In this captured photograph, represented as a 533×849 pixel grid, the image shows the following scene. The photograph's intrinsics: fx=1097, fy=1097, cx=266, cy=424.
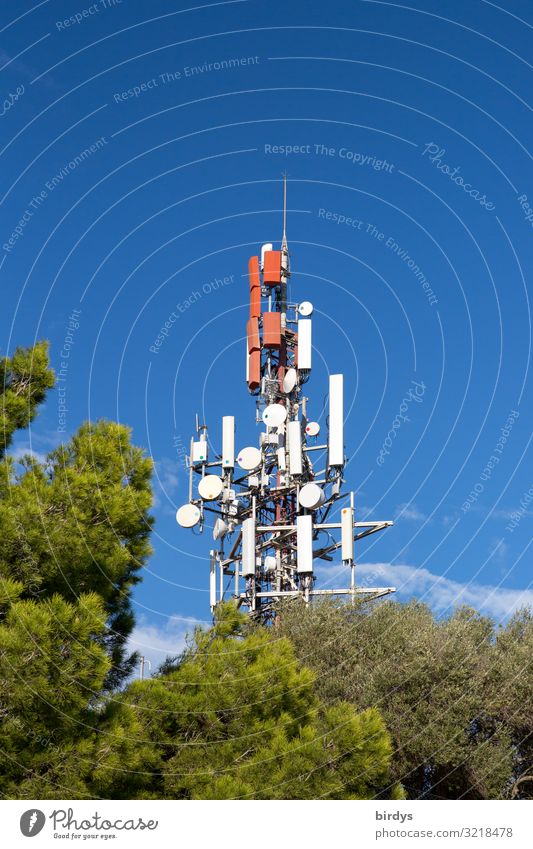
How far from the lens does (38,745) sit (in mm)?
13961

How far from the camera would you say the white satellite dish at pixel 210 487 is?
114 feet

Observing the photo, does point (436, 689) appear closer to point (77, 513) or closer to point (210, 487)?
point (210, 487)

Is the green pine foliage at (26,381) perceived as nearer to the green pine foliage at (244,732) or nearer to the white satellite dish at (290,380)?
the green pine foliage at (244,732)

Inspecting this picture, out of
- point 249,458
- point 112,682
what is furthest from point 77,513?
point 249,458

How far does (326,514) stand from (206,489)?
4.28 m

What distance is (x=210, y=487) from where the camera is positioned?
34.8 meters

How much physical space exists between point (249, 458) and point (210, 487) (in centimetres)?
170

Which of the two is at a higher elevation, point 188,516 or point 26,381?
point 188,516

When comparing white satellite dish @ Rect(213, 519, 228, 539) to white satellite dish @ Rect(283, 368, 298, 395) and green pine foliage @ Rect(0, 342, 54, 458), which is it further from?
green pine foliage @ Rect(0, 342, 54, 458)

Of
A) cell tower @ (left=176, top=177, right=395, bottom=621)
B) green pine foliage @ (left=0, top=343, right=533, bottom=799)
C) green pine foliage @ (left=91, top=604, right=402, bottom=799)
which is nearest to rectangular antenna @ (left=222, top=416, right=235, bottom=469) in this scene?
cell tower @ (left=176, top=177, right=395, bottom=621)

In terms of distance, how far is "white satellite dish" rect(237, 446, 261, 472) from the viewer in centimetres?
3406

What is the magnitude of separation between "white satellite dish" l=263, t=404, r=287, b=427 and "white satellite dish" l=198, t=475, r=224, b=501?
2.56 m

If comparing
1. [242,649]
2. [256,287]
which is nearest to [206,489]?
[256,287]

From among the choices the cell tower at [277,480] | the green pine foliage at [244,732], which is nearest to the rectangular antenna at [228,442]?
the cell tower at [277,480]
